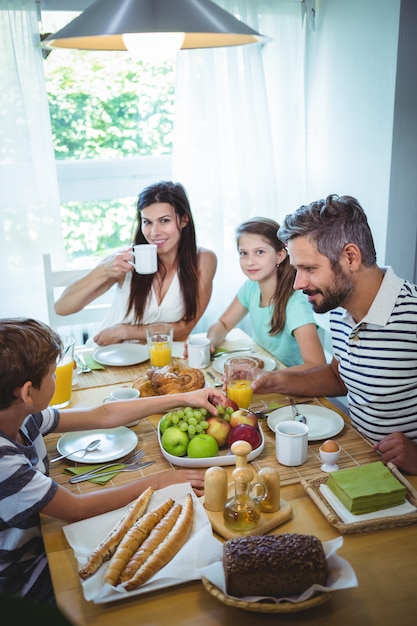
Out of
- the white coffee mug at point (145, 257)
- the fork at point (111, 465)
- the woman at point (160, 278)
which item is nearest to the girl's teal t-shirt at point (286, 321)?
the woman at point (160, 278)

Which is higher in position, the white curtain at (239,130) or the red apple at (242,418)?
the white curtain at (239,130)

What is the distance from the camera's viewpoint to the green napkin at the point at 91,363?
2.18 meters

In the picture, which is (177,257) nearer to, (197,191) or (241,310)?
(241,310)

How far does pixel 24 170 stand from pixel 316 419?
7.26 ft

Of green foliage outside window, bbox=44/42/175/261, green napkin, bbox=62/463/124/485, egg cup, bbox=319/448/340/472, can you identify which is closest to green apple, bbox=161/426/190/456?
green napkin, bbox=62/463/124/485

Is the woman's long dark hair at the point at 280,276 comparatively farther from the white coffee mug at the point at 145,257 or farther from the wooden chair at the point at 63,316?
the wooden chair at the point at 63,316

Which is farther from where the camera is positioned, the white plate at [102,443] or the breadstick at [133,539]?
the white plate at [102,443]

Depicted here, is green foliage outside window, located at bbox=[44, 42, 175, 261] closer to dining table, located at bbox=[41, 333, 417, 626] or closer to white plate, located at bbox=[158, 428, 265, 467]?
dining table, located at bbox=[41, 333, 417, 626]

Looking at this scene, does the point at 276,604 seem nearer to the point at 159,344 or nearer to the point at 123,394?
the point at 123,394

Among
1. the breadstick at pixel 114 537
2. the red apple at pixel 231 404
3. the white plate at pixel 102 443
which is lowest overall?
the white plate at pixel 102 443

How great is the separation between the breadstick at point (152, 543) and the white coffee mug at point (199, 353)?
0.90m

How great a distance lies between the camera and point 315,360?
2117 mm

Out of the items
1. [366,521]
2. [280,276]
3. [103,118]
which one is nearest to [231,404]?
[366,521]

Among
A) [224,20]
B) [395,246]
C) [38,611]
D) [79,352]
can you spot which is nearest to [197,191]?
[395,246]
